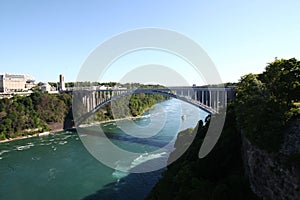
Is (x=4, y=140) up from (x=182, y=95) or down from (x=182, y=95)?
down

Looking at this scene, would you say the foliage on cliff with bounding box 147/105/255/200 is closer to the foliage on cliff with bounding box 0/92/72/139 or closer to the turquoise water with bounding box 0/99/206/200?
the turquoise water with bounding box 0/99/206/200

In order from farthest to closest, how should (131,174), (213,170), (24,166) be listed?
(24,166) < (131,174) < (213,170)

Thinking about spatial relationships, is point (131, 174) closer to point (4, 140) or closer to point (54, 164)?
point (54, 164)

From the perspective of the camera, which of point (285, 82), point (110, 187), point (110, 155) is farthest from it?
point (110, 155)

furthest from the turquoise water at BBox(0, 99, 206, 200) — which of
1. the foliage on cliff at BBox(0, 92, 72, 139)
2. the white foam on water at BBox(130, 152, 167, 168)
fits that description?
the foliage on cliff at BBox(0, 92, 72, 139)

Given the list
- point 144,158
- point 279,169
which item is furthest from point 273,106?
point 144,158

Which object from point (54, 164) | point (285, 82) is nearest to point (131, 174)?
point (54, 164)
